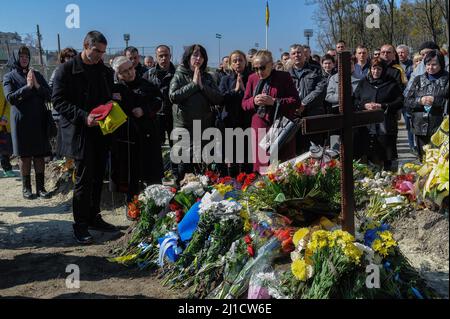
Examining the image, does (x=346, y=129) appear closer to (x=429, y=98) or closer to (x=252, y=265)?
(x=252, y=265)

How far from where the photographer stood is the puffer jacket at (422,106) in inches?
229

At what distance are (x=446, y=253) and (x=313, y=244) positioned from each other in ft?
4.45

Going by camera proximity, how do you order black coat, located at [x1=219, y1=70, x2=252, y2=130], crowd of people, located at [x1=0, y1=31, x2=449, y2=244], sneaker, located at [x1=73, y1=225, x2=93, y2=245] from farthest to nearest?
black coat, located at [x1=219, y1=70, x2=252, y2=130]
sneaker, located at [x1=73, y1=225, x2=93, y2=245]
crowd of people, located at [x1=0, y1=31, x2=449, y2=244]

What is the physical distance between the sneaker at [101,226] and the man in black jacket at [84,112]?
8.0 inches

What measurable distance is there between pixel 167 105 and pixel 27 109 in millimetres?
1940

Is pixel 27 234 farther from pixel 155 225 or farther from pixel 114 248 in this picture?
pixel 155 225

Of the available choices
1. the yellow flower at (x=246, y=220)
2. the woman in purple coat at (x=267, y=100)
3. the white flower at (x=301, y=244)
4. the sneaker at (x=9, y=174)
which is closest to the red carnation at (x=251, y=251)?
the yellow flower at (x=246, y=220)

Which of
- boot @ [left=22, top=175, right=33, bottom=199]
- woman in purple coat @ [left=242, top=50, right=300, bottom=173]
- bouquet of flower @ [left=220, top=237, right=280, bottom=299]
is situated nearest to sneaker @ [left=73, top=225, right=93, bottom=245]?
woman in purple coat @ [left=242, top=50, right=300, bottom=173]

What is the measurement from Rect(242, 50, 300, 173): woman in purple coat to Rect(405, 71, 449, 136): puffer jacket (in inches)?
61.2

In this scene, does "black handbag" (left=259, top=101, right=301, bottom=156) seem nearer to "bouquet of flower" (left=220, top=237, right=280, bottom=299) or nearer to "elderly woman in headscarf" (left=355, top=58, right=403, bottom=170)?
"elderly woman in headscarf" (left=355, top=58, right=403, bottom=170)

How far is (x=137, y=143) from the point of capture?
19.5 feet

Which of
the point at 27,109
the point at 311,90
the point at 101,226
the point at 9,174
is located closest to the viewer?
the point at 101,226

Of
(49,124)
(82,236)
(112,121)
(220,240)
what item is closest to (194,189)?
(220,240)

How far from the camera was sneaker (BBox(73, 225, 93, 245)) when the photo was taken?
17.4 ft
